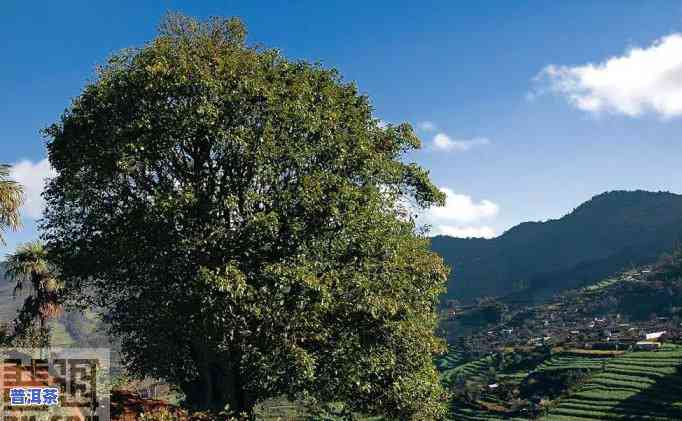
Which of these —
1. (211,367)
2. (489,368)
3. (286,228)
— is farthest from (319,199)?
(489,368)

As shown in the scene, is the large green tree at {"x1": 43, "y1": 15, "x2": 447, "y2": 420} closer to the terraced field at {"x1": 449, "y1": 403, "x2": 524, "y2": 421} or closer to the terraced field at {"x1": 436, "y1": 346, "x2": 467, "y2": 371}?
the terraced field at {"x1": 449, "y1": 403, "x2": 524, "y2": 421}

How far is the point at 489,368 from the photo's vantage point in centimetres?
16112

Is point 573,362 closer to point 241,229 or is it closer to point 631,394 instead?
point 631,394

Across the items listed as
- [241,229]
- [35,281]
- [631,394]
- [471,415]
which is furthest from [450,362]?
[241,229]

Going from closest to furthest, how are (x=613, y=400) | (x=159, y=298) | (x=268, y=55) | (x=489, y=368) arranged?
(x=159, y=298) → (x=268, y=55) → (x=613, y=400) → (x=489, y=368)

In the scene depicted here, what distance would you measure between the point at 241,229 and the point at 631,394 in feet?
333

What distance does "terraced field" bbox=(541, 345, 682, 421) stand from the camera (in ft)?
290

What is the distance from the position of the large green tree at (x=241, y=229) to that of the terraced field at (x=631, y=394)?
8174cm

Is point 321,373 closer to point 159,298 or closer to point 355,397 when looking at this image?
point 355,397

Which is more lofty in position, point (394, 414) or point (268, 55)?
point (268, 55)

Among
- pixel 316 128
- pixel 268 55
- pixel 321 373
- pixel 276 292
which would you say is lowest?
pixel 321 373

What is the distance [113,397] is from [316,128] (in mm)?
13829

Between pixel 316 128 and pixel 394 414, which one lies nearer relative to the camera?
pixel 316 128

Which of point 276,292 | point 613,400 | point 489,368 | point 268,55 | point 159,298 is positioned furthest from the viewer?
point 489,368
